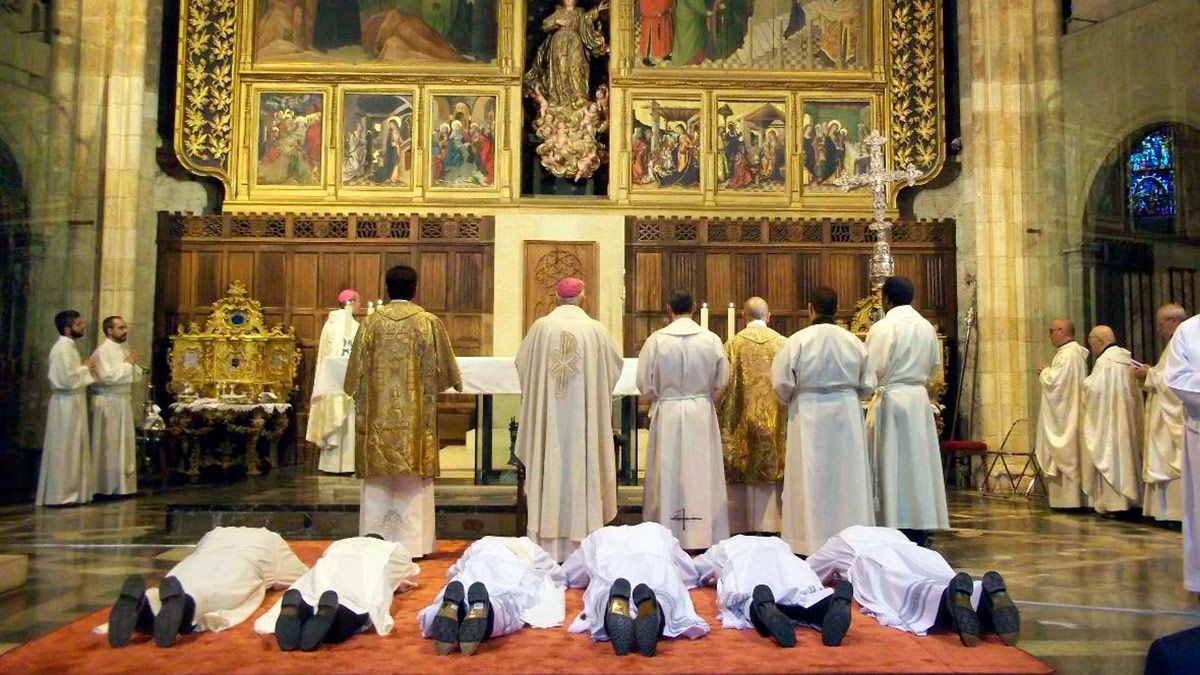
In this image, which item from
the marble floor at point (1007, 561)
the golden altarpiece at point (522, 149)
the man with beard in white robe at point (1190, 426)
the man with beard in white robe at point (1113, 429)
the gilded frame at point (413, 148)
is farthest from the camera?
the gilded frame at point (413, 148)

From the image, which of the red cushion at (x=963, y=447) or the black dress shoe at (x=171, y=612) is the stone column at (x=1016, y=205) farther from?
the black dress shoe at (x=171, y=612)

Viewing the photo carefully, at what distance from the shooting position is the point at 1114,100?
11.3 meters

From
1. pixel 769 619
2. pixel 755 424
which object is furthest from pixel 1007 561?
pixel 769 619

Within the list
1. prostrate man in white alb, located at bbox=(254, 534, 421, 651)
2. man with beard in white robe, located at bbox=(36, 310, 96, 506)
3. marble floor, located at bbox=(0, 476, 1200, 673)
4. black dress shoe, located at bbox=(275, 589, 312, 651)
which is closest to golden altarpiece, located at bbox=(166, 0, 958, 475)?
man with beard in white robe, located at bbox=(36, 310, 96, 506)

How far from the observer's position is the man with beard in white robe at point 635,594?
4066mm

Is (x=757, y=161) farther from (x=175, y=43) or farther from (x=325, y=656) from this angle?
(x=325, y=656)

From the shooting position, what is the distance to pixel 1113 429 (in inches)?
358

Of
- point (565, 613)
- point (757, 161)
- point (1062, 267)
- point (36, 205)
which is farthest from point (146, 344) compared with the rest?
point (1062, 267)

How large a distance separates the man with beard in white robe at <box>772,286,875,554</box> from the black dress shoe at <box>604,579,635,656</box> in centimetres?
255

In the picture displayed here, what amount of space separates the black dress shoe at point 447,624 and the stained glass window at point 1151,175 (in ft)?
32.8

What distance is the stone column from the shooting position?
11672 mm

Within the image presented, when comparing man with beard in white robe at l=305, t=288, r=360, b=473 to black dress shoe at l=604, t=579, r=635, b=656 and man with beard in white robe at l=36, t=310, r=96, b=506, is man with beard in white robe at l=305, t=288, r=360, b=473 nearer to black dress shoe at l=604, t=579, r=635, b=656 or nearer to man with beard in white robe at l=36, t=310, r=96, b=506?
man with beard in white robe at l=36, t=310, r=96, b=506

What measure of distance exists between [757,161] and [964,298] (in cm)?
308

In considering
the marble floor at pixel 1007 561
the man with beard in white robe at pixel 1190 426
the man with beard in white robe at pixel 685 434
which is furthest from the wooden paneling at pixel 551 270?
the man with beard in white robe at pixel 1190 426
